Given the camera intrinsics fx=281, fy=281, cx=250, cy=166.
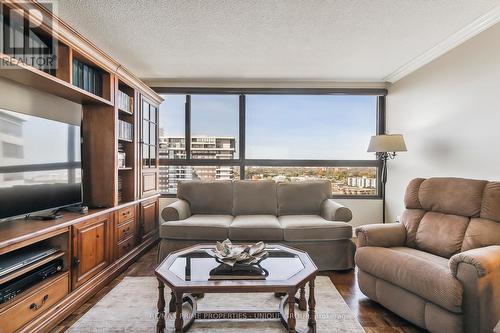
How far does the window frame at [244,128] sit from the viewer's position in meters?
4.37

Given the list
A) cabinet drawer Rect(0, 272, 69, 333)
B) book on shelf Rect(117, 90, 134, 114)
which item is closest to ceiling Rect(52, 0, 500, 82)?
book on shelf Rect(117, 90, 134, 114)

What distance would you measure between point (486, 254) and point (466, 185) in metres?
0.79

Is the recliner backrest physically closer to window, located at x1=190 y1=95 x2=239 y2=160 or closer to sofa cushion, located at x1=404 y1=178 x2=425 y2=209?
sofa cushion, located at x1=404 y1=178 x2=425 y2=209

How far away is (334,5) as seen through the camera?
2.29 metres

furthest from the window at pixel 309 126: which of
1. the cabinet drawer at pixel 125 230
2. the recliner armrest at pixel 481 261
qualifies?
the recliner armrest at pixel 481 261

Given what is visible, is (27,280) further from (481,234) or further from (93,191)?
(481,234)

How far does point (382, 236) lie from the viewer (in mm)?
2395

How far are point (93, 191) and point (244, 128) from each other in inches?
93.7

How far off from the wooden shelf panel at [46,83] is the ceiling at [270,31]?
0.71m

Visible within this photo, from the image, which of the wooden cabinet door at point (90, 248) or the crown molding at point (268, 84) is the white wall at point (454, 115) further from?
the wooden cabinet door at point (90, 248)

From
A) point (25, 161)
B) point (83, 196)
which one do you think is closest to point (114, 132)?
point (83, 196)

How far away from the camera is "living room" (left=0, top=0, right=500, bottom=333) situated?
1.84 metres

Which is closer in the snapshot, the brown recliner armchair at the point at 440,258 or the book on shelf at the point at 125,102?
the brown recliner armchair at the point at 440,258

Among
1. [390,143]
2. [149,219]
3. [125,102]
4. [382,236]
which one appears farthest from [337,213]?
[125,102]
